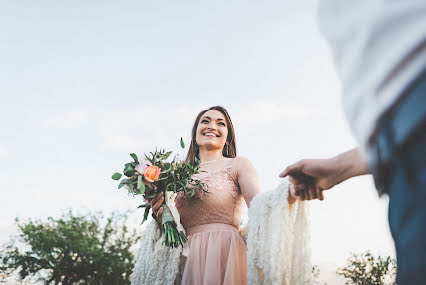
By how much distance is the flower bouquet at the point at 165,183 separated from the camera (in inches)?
Answer: 119

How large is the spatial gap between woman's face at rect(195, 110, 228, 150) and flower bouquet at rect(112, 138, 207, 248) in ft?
2.07

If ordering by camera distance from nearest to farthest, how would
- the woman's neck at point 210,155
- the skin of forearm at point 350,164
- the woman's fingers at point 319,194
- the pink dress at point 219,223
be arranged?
the skin of forearm at point 350,164, the woman's fingers at point 319,194, the pink dress at point 219,223, the woman's neck at point 210,155

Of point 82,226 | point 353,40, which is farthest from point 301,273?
point 82,226

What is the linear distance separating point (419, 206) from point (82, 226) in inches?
1123

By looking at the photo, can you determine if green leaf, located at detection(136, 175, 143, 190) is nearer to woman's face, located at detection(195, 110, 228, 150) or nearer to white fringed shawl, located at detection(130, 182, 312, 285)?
white fringed shawl, located at detection(130, 182, 312, 285)

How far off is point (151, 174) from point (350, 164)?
6.69ft

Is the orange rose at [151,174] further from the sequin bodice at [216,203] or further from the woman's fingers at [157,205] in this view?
the sequin bodice at [216,203]

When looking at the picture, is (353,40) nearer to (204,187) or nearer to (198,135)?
(204,187)

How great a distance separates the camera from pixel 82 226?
26.6 metres

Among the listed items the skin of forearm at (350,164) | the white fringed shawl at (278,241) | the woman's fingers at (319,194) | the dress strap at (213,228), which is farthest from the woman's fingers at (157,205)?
the skin of forearm at (350,164)

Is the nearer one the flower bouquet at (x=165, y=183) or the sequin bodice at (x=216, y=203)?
the flower bouquet at (x=165, y=183)

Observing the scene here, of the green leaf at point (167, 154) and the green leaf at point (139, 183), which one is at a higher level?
the green leaf at point (167, 154)

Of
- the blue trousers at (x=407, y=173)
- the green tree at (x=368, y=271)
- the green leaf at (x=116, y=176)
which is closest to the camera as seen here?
the blue trousers at (x=407, y=173)

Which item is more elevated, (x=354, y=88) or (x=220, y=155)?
(x=220, y=155)
